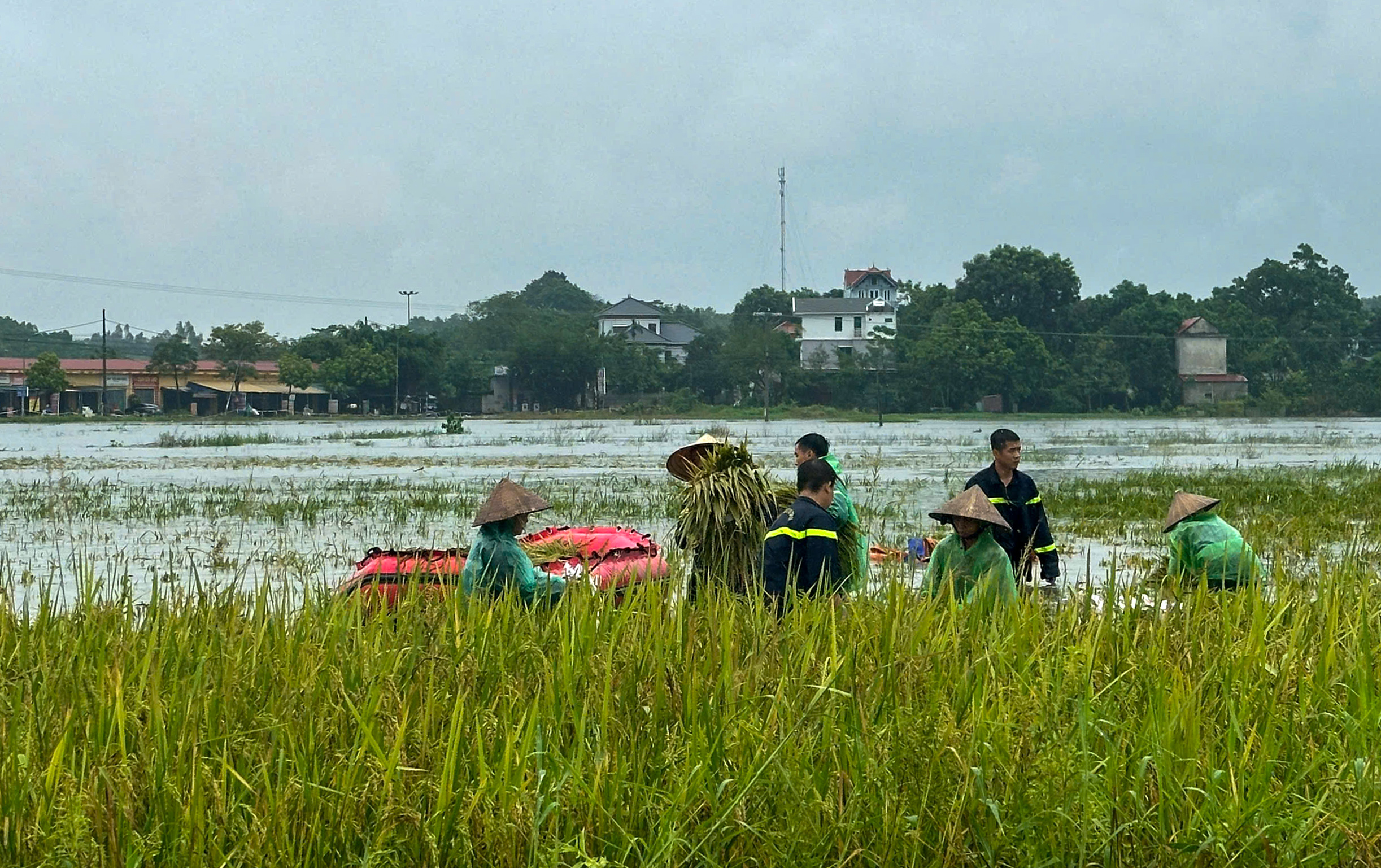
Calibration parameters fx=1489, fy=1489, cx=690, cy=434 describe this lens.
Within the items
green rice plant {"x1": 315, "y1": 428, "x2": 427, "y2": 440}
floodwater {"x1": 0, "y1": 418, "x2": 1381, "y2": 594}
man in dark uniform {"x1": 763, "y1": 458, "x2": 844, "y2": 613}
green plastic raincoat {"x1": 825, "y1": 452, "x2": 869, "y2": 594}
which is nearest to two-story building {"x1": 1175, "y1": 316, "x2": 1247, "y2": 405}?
floodwater {"x1": 0, "y1": 418, "x2": 1381, "y2": 594}

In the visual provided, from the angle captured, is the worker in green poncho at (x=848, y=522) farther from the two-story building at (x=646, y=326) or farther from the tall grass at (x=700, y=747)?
the two-story building at (x=646, y=326)

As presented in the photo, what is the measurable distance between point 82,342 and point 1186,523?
115 m

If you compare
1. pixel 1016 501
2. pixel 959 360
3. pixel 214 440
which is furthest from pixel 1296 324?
pixel 1016 501

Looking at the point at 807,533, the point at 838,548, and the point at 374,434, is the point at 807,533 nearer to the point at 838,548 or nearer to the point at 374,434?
the point at 838,548

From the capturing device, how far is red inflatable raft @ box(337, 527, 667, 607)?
7.41m

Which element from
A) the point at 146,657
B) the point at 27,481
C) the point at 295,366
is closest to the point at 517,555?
the point at 146,657

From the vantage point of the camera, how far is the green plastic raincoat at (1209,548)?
7.63m

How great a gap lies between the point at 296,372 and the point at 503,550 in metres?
73.3

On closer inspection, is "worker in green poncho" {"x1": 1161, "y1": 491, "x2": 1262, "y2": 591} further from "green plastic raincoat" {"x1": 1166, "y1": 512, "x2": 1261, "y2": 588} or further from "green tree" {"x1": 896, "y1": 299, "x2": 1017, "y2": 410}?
"green tree" {"x1": 896, "y1": 299, "x2": 1017, "y2": 410}

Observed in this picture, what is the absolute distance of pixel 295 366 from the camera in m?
77.8

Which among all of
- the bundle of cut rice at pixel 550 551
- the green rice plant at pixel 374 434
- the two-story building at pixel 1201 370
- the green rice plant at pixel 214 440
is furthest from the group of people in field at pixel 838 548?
the two-story building at pixel 1201 370

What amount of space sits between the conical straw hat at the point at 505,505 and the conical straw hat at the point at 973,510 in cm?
193

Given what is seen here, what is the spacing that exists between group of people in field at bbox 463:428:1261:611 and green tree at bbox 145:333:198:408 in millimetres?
74350

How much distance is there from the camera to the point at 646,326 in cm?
10588
